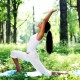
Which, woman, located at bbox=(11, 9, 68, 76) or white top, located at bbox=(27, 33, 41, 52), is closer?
woman, located at bbox=(11, 9, 68, 76)

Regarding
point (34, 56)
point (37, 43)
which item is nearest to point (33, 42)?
Result: point (37, 43)

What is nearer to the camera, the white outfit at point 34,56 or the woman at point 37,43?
the woman at point 37,43

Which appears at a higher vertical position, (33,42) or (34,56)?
(33,42)

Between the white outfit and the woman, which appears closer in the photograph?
the woman

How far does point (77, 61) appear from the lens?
12.8 metres

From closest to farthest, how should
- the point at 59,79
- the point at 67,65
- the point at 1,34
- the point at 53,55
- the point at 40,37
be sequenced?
the point at 59,79 → the point at 40,37 → the point at 67,65 → the point at 53,55 → the point at 1,34

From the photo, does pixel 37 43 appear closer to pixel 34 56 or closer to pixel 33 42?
pixel 33 42

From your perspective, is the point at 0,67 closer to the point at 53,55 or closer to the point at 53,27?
the point at 53,55

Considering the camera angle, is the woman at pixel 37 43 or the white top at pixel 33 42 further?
the white top at pixel 33 42

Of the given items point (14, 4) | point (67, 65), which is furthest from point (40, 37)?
point (14, 4)

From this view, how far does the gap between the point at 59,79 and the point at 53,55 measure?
728 centimetres

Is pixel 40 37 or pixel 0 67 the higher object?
pixel 40 37

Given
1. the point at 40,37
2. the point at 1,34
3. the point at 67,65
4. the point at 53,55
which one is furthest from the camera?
the point at 1,34

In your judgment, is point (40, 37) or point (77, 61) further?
point (77, 61)
